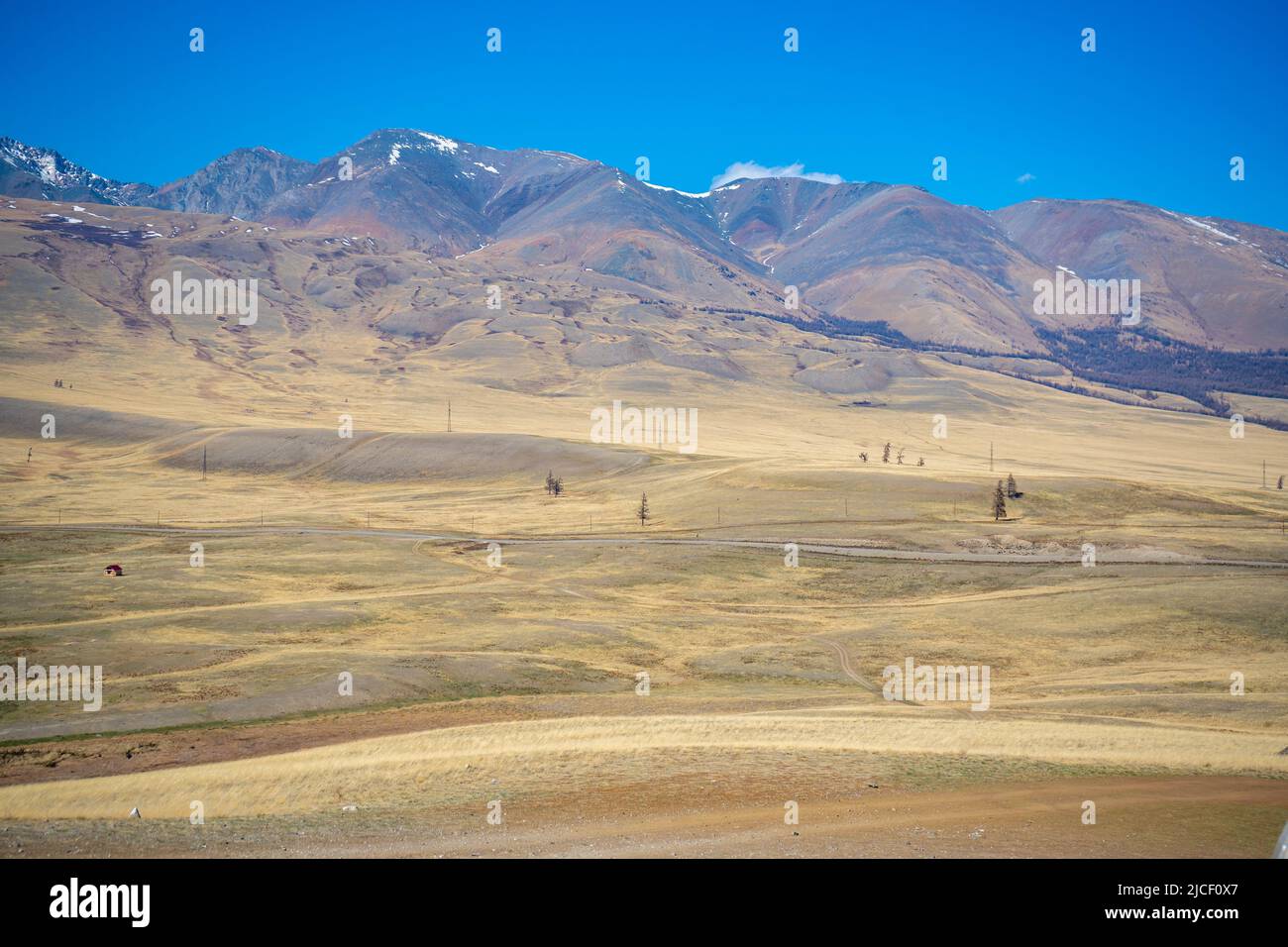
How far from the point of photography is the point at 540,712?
5238cm

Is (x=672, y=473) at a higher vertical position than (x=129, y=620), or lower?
higher

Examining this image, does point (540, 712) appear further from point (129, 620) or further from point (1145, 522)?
point (1145, 522)

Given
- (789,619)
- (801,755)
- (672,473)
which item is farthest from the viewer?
(672,473)

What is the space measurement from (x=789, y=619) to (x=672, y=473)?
Result: 85.3 metres

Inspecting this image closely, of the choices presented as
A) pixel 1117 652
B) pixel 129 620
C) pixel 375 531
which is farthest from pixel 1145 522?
pixel 129 620

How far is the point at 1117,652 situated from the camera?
7044 cm

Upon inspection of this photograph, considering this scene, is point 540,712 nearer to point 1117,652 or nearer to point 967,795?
point 967,795

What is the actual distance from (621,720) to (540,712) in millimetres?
7677

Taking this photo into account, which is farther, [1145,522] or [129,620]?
[1145,522]

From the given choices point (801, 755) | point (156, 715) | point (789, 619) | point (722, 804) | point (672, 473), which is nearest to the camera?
point (722, 804)

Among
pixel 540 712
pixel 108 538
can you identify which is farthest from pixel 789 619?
pixel 108 538
